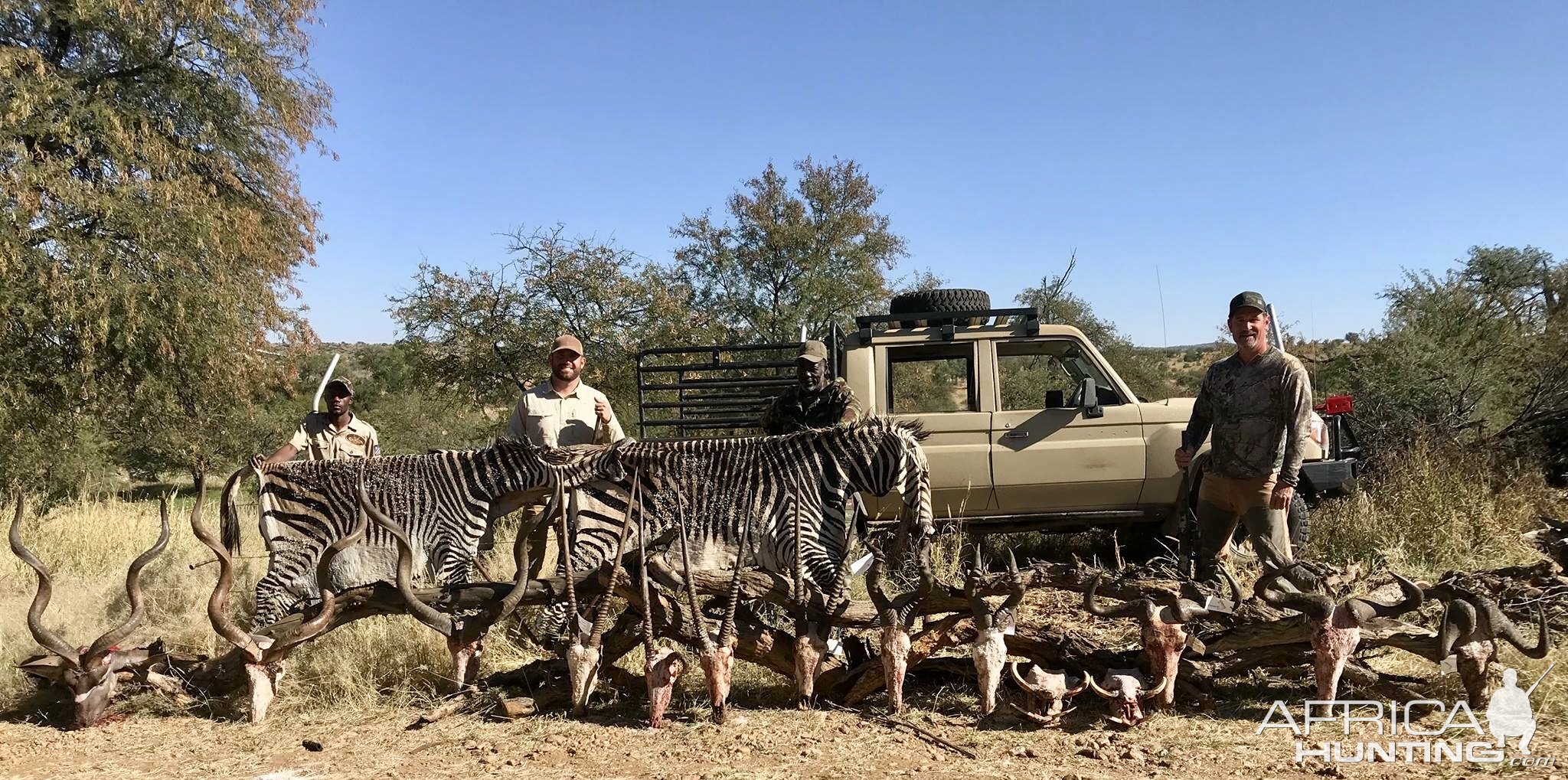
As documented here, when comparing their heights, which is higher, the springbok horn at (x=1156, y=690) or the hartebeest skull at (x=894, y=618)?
the hartebeest skull at (x=894, y=618)

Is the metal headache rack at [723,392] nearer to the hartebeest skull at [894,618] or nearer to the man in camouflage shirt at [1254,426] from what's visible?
the man in camouflage shirt at [1254,426]

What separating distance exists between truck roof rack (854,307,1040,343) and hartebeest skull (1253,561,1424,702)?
11.1 ft

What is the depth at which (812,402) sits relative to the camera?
5.76 meters

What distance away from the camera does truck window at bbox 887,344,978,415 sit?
6.88 metres

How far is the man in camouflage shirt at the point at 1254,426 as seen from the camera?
4613 millimetres

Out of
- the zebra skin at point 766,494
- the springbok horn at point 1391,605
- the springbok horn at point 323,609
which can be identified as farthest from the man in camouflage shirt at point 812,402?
the springbok horn at point 1391,605

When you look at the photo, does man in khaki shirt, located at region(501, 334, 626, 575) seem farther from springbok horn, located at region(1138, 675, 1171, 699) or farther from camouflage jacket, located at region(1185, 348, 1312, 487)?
camouflage jacket, located at region(1185, 348, 1312, 487)

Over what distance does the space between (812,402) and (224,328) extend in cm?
733

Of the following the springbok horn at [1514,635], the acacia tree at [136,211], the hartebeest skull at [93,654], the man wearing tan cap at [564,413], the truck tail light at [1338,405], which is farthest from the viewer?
the acacia tree at [136,211]

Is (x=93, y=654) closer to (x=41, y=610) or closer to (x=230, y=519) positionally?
(x=41, y=610)

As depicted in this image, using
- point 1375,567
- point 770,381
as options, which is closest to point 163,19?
point 770,381

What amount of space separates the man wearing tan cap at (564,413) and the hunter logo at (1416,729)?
3.73 metres

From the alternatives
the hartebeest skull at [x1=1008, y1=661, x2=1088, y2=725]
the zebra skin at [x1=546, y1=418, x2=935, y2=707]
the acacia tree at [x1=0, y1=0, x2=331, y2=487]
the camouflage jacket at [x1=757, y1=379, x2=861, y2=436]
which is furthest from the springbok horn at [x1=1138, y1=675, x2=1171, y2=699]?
the acacia tree at [x1=0, y1=0, x2=331, y2=487]

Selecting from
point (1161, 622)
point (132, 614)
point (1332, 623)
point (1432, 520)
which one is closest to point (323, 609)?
point (132, 614)
